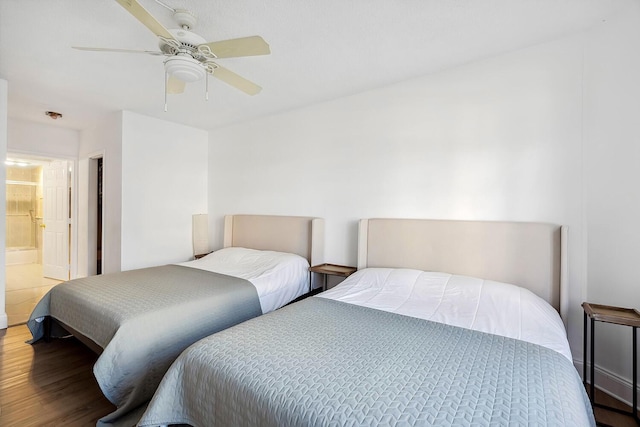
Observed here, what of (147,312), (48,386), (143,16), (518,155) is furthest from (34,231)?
(518,155)

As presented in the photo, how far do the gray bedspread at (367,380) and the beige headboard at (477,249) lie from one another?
924 millimetres

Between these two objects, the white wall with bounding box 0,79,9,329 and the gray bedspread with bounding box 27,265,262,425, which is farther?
the white wall with bounding box 0,79,9,329

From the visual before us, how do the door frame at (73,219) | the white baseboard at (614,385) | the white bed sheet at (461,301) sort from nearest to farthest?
the white bed sheet at (461,301), the white baseboard at (614,385), the door frame at (73,219)

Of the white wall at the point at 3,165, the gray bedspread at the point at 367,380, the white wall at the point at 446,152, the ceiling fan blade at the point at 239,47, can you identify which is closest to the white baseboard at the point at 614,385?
the white wall at the point at 446,152

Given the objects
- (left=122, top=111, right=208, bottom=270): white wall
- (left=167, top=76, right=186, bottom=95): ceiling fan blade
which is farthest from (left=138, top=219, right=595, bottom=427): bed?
(left=122, top=111, right=208, bottom=270): white wall

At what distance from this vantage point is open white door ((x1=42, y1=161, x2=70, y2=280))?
469cm

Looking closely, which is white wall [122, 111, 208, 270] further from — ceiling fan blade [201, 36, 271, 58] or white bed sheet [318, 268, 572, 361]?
white bed sheet [318, 268, 572, 361]

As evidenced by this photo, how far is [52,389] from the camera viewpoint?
197 cm

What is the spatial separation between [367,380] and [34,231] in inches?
353

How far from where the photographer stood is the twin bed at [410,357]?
965 mm

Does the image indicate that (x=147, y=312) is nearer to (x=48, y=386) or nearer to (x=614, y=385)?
(x=48, y=386)

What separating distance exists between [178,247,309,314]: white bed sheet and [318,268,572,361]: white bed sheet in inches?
28.6

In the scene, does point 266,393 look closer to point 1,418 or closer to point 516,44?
point 1,418

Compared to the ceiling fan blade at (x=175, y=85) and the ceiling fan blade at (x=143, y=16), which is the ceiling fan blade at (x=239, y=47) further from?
the ceiling fan blade at (x=175, y=85)
